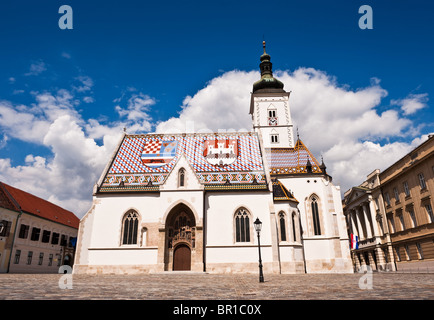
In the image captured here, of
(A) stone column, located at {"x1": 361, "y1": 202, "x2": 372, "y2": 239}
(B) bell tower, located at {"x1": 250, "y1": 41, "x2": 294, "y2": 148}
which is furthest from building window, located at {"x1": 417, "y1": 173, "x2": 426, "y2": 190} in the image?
(B) bell tower, located at {"x1": 250, "y1": 41, "x2": 294, "y2": 148}

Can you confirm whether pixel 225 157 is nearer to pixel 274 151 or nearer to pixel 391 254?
pixel 274 151

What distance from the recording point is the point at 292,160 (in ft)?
125

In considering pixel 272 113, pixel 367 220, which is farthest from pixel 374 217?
pixel 272 113

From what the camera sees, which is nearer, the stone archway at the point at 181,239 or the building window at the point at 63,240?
the stone archway at the point at 181,239

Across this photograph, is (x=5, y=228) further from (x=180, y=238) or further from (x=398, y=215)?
(x=398, y=215)

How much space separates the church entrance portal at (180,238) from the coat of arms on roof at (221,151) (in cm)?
726

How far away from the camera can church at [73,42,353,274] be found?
2820 cm

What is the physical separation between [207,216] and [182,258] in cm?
480

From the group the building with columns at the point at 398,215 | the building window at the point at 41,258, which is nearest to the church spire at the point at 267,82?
the building with columns at the point at 398,215

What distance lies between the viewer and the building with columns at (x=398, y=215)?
32969 millimetres

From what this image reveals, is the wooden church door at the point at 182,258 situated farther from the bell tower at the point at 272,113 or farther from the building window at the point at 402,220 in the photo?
the building window at the point at 402,220

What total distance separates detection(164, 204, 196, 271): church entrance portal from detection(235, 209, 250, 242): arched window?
14.3 feet

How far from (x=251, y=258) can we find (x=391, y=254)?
24783mm

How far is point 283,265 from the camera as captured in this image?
28344 millimetres
